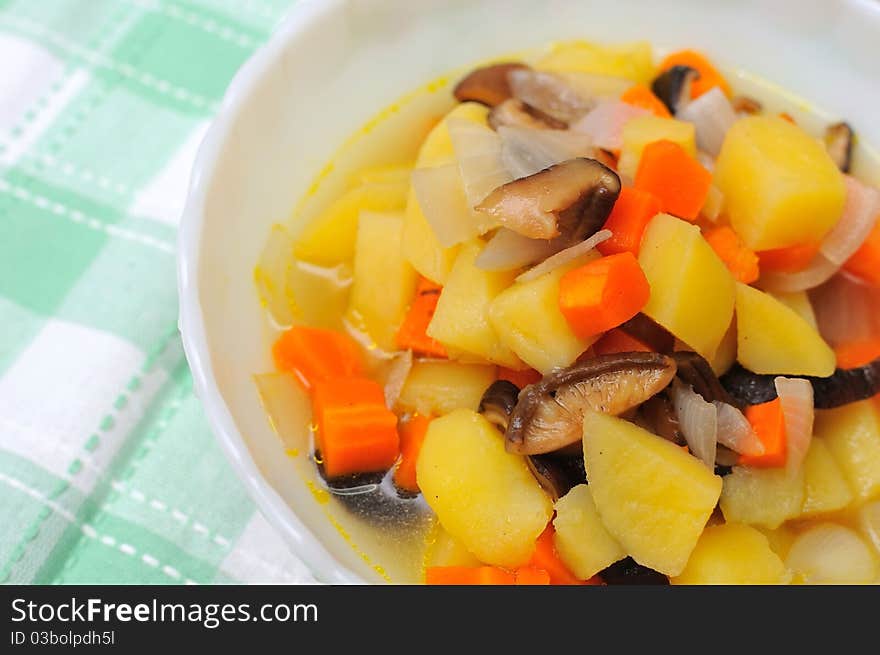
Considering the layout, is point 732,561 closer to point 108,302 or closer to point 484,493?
point 484,493

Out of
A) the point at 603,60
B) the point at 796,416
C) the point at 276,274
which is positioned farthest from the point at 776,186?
the point at 276,274

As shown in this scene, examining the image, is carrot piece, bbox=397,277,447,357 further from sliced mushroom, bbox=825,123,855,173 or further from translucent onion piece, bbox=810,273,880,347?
sliced mushroom, bbox=825,123,855,173

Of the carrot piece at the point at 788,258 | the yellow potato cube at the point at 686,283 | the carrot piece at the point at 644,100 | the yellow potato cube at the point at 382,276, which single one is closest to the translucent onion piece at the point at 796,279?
the carrot piece at the point at 788,258

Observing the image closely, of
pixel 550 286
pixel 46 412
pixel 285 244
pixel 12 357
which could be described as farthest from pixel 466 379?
pixel 12 357

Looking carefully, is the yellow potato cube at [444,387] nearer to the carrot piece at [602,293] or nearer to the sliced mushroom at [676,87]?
the carrot piece at [602,293]
